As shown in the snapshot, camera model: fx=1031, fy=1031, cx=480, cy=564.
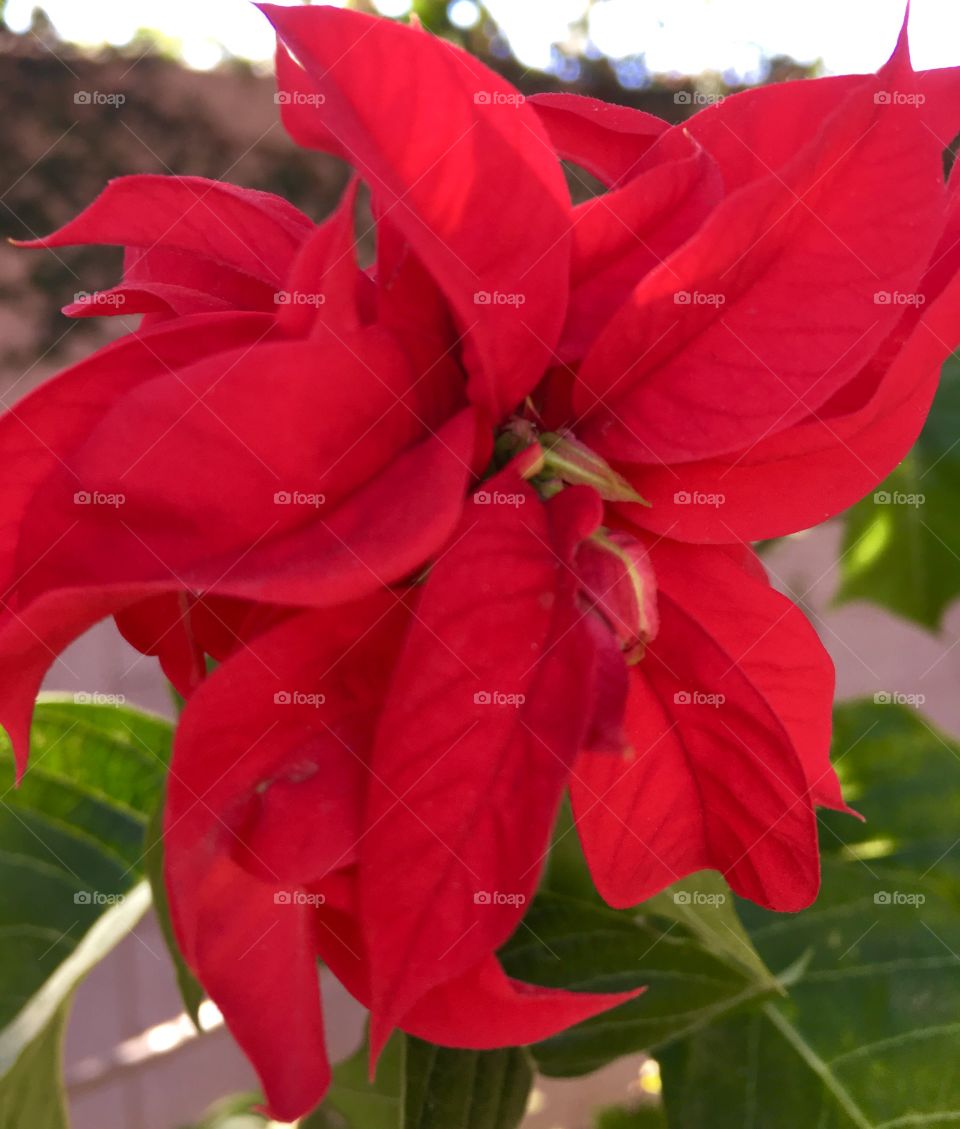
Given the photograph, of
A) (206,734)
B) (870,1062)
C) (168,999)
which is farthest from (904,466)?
(168,999)

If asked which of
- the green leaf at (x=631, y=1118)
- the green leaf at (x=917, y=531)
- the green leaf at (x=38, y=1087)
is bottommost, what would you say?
the green leaf at (x=631, y=1118)

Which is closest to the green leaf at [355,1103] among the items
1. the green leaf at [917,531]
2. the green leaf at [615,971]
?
the green leaf at [615,971]

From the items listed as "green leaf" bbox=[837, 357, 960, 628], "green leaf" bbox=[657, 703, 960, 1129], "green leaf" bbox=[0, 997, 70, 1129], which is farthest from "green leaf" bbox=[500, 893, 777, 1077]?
"green leaf" bbox=[837, 357, 960, 628]

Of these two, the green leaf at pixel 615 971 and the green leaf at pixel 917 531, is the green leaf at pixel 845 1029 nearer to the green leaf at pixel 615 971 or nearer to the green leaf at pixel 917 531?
the green leaf at pixel 615 971

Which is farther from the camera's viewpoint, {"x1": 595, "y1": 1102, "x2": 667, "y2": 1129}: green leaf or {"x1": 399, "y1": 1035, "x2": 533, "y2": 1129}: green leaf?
{"x1": 595, "y1": 1102, "x2": 667, "y2": 1129}: green leaf

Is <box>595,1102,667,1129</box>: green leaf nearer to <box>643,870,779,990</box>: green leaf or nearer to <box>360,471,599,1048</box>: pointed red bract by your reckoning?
<box>643,870,779,990</box>: green leaf

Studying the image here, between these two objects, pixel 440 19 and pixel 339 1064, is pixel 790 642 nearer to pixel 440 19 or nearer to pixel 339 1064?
pixel 339 1064
